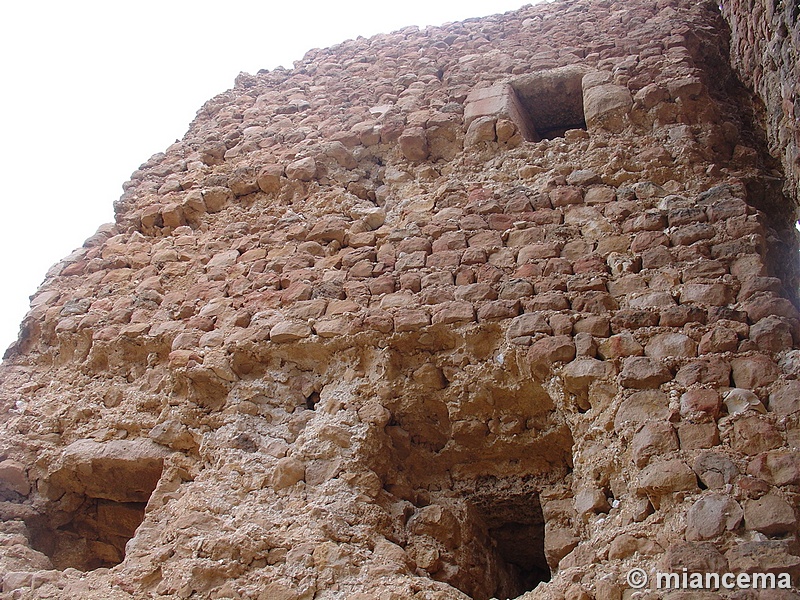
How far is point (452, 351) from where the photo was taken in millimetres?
3115

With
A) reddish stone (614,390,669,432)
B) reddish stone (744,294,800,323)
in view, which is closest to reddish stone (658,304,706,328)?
reddish stone (744,294,800,323)

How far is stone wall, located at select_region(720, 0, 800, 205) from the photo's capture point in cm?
321

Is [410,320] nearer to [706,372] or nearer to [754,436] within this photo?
[706,372]

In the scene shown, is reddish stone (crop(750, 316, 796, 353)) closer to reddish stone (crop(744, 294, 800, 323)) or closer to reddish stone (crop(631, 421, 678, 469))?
reddish stone (crop(744, 294, 800, 323))

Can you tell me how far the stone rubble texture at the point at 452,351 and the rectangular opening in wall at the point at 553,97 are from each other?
0.02 metres

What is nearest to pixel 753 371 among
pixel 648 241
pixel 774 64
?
pixel 648 241

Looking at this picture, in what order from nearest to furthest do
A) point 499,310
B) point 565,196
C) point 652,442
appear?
point 652,442
point 499,310
point 565,196

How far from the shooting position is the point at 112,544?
3457mm

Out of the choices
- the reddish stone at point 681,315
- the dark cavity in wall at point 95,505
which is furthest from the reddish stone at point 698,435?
the dark cavity in wall at point 95,505

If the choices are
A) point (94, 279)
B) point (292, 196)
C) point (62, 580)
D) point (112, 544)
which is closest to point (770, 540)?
point (62, 580)

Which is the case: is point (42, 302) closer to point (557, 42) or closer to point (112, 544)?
point (112, 544)

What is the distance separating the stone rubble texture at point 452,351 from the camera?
2527mm

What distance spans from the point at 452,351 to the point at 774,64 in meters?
2.12

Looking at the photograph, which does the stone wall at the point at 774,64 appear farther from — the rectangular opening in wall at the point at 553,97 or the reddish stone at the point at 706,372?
the reddish stone at the point at 706,372
